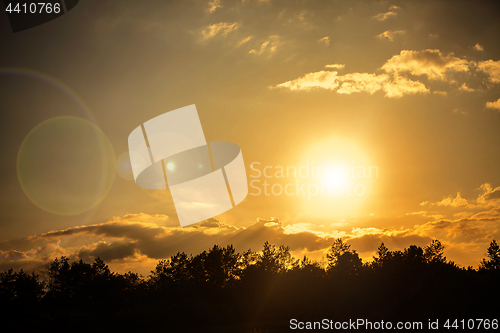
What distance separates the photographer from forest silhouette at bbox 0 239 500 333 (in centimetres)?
4509

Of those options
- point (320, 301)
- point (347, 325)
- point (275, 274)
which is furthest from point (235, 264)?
point (347, 325)

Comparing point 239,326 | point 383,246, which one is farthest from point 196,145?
point 383,246

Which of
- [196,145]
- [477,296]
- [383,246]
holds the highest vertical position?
[196,145]

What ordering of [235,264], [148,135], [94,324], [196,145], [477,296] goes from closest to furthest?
[148,135] → [196,145] → [94,324] → [477,296] → [235,264]

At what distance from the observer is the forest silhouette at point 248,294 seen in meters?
45.1

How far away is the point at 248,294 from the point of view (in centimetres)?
6109

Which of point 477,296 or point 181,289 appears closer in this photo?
point 477,296

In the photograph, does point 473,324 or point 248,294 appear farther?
point 248,294

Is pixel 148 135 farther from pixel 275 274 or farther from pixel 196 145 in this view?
pixel 275 274

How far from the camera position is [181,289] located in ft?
185

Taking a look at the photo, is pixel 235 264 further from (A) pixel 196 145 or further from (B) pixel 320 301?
(A) pixel 196 145

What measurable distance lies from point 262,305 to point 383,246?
37.4 m

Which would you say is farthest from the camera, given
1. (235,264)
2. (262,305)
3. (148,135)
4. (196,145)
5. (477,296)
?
(235,264)

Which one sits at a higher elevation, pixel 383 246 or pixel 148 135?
pixel 148 135
